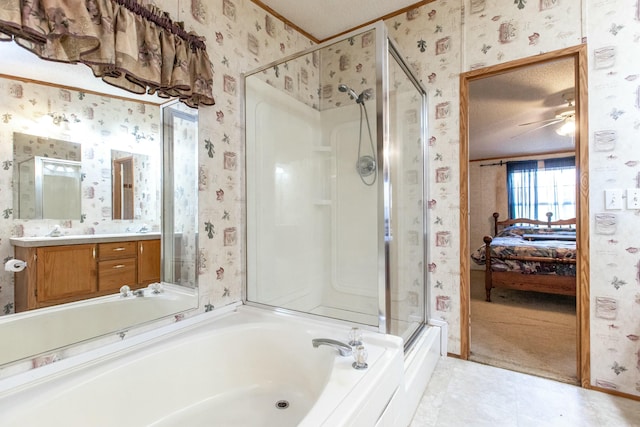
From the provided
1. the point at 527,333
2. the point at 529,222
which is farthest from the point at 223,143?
the point at 529,222

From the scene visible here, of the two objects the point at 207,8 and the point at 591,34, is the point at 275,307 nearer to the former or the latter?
the point at 207,8

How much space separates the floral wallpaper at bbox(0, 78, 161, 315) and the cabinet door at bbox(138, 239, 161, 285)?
A: 0.28 feet

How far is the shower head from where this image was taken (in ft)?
7.33

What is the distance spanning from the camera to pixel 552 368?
1936 mm

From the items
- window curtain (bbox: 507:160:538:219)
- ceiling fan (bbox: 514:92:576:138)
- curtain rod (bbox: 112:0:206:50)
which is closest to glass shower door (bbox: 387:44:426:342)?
curtain rod (bbox: 112:0:206:50)

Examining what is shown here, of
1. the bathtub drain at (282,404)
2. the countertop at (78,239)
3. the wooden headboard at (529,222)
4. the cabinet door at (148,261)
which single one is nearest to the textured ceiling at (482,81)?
the countertop at (78,239)

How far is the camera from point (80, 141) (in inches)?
48.3

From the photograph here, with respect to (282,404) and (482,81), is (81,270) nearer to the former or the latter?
(282,404)

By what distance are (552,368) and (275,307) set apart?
183cm

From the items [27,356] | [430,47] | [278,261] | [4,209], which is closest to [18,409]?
[27,356]

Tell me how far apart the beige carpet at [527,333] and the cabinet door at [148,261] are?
208 centimetres

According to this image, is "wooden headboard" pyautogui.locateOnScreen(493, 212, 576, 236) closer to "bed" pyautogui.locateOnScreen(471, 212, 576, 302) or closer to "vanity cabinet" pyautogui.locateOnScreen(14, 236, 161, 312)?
"bed" pyautogui.locateOnScreen(471, 212, 576, 302)

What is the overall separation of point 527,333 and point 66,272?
319 cm

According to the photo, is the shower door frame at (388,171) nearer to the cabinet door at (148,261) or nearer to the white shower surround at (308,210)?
the white shower surround at (308,210)
